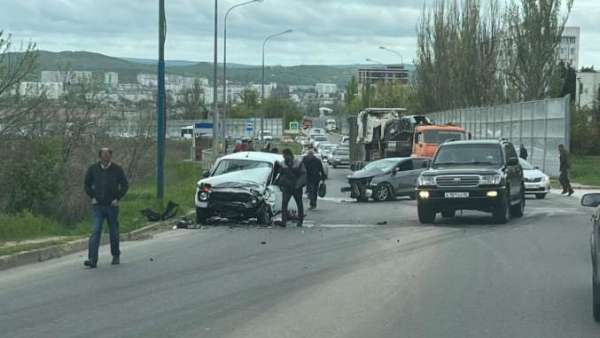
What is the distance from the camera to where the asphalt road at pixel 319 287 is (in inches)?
365

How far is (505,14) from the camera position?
6088 centimetres

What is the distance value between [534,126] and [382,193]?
62.2 ft

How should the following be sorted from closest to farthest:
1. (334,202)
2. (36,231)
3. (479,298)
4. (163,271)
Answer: (479,298), (163,271), (36,231), (334,202)

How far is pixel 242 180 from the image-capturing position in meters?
21.4

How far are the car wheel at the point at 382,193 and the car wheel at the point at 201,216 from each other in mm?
10244

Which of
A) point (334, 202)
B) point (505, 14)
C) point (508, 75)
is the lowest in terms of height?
point (334, 202)

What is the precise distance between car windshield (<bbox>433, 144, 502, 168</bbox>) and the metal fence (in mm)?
21330

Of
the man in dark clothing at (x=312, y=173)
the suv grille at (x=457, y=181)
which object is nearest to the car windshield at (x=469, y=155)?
the suv grille at (x=457, y=181)

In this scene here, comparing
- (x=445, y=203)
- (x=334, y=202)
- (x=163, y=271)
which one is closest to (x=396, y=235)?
(x=445, y=203)

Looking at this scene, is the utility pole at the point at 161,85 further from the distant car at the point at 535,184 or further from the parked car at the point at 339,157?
the parked car at the point at 339,157

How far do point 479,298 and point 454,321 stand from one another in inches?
60.8

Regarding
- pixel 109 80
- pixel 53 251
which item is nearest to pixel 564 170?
pixel 109 80

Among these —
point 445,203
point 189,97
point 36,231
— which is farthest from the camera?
point 189,97

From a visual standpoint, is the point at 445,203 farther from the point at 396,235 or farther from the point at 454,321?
the point at 454,321
